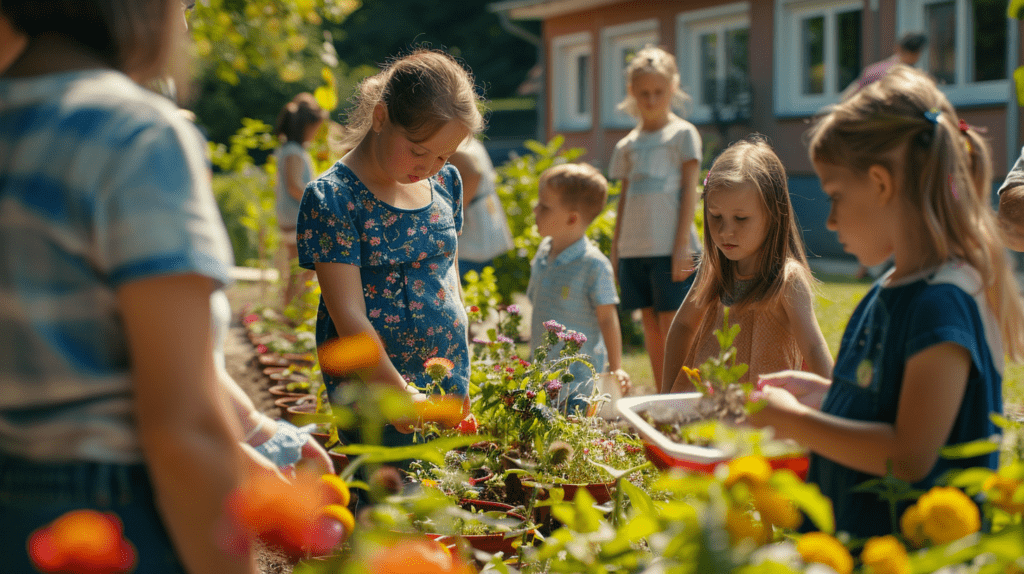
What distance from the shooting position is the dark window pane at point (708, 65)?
1452 cm

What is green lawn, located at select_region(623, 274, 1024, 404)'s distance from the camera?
4.84 m

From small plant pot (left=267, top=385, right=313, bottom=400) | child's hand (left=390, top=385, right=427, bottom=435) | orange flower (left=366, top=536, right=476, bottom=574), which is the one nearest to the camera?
orange flower (left=366, top=536, right=476, bottom=574)

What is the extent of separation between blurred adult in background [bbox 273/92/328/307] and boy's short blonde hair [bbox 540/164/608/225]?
274 centimetres

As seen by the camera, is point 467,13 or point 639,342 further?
point 467,13

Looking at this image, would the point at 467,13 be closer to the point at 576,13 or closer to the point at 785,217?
the point at 576,13

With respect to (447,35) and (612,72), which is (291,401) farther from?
(447,35)

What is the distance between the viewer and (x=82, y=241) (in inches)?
35.6

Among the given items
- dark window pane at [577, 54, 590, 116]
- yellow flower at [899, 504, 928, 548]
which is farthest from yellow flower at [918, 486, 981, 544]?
dark window pane at [577, 54, 590, 116]

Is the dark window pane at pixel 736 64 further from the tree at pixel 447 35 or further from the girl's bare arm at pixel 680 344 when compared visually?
the tree at pixel 447 35

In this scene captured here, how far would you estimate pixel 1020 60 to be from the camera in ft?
32.9

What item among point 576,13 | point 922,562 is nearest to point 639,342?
point 922,562

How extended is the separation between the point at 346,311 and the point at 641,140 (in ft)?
9.06

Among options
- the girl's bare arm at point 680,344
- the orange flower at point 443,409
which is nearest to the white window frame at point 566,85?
the girl's bare arm at point 680,344

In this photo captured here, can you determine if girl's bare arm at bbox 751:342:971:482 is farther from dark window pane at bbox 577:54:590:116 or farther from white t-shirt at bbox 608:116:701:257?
dark window pane at bbox 577:54:590:116
